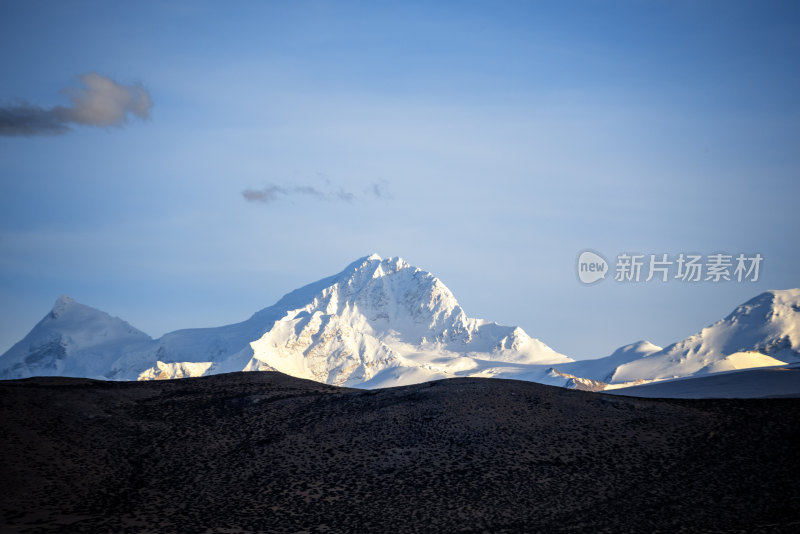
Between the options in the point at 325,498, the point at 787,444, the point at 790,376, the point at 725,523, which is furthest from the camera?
the point at 790,376

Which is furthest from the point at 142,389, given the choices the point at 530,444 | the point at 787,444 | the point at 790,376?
the point at 790,376

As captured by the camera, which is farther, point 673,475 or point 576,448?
point 576,448

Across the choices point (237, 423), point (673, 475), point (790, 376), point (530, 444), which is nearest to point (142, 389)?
point (237, 423)

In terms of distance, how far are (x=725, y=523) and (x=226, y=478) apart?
29258 mm

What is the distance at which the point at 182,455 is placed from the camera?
53156 millimetres

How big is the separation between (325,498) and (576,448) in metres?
16.9

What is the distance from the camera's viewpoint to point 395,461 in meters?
51.4

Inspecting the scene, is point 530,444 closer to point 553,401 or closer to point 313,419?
point 553,401

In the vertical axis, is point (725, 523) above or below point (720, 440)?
below

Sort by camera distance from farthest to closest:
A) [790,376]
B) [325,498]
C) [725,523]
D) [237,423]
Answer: [790,376]
[237,423]
[325,498]
[725,523]

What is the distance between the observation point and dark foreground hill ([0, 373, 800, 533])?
43.3 metres

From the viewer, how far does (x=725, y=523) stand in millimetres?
40844

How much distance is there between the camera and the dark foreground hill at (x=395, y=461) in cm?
4334

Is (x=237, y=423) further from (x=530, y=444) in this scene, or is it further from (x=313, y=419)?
(x=530, y=444)
